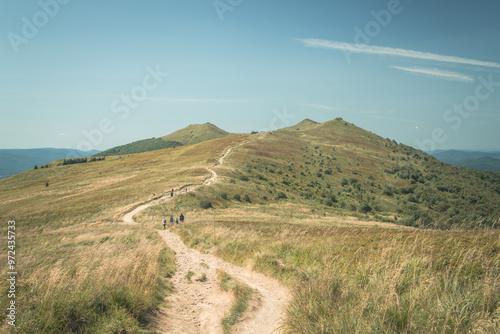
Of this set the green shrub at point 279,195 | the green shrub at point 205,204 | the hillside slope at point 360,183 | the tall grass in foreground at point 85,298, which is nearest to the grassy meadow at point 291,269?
the tall grass in foreground at point 85,298

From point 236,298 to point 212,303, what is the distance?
3.51 feet

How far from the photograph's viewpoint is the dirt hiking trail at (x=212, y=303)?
643cm

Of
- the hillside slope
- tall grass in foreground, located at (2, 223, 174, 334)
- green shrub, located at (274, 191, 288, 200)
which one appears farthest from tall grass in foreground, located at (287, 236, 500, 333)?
green shrub, located at (274, 191, 288, 200)

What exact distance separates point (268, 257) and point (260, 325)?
4.48m

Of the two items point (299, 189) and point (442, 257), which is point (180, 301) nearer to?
point (442, 257)

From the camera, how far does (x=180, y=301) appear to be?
819 cm

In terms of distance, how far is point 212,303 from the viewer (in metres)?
8.05

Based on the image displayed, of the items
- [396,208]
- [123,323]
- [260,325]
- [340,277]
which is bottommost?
[396,208]

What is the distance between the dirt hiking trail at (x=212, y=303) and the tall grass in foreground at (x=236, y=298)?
13 centimetres

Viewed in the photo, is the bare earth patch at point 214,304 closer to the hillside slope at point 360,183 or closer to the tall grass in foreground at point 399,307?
the tall grass in foreground at point 399,307

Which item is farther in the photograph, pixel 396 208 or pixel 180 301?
pixel 396 208

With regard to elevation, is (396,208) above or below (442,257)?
below

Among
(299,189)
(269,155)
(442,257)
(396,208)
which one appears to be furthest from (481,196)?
(442,257)

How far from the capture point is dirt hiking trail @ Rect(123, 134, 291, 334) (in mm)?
6426
